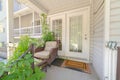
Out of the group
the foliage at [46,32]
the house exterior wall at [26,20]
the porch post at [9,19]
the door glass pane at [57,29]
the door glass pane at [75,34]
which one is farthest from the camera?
the house exterior wall at [26,20]

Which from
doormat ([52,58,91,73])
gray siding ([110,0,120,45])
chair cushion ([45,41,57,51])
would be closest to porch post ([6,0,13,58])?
chair cushion ([45,41,57,51])

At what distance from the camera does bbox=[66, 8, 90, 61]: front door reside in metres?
4.80

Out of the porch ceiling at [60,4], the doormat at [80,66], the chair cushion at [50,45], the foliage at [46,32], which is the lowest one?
the doormat at [80,66]

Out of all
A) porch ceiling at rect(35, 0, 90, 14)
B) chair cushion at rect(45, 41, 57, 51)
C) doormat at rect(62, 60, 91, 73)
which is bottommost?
doormat at rect(62, 60, 91, 73)

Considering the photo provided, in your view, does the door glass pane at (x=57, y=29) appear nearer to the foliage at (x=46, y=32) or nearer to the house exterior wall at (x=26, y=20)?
the foliage at (x=46, y=32)

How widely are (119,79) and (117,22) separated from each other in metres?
1.04

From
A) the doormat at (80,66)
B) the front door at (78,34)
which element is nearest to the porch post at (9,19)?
the doormat at (80,66)

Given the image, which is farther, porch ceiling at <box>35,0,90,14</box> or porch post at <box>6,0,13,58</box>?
porch ceiling at <box>35,0,90,14</box>

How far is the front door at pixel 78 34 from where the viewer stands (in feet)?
15.8

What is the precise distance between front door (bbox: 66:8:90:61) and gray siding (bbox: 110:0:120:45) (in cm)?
234

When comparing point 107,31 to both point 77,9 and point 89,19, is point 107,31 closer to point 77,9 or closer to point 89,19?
point 89,19

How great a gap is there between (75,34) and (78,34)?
0.52 ft

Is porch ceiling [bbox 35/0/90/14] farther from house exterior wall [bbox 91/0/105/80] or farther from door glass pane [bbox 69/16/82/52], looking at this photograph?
house exterior wall [bbox 91/0/105/80]

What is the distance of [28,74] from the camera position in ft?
6.24
